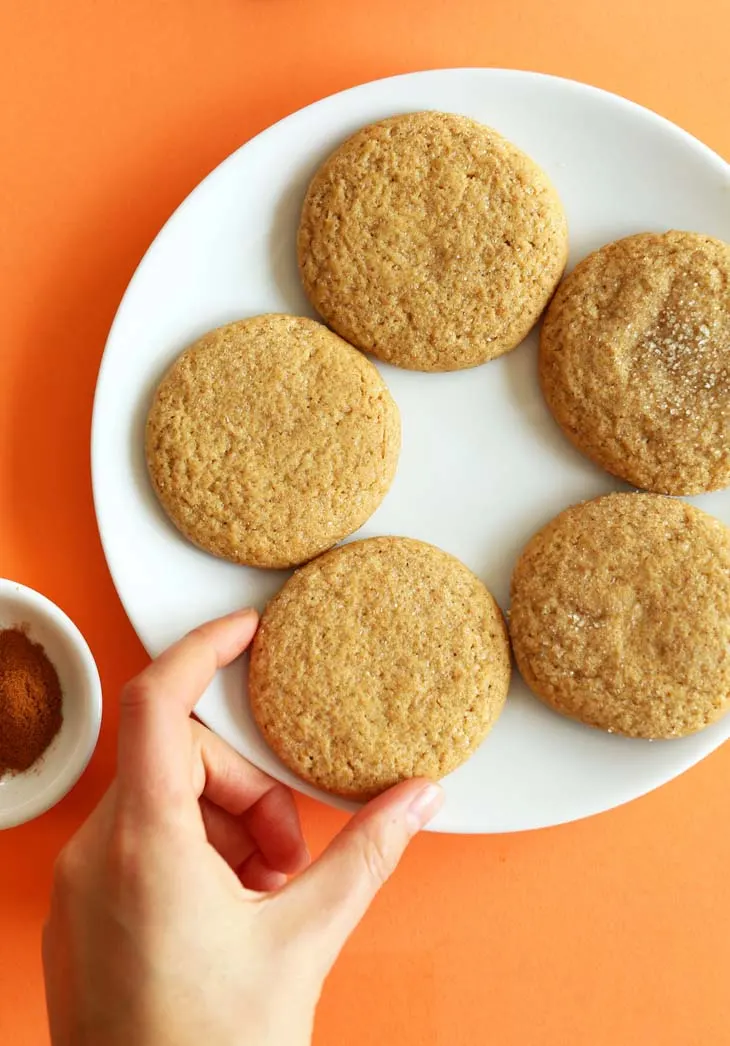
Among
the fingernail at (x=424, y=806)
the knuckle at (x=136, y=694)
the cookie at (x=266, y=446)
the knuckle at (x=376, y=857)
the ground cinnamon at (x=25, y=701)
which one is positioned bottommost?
the fingernail at (x=424, y=806)

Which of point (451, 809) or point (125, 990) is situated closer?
point (125, 990)

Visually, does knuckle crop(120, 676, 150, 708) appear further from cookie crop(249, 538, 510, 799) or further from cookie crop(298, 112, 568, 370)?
cookie crop(298, 112, 568, 370)

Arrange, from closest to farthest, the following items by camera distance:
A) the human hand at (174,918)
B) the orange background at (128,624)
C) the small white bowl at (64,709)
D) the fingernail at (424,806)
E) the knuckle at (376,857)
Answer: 1. the human hand at (174,918)
2. the knuckle at (376,857)
3. the fingernail at (424,806)
4. the small white bowl at (64,709)
5. the orange background at (128,624)

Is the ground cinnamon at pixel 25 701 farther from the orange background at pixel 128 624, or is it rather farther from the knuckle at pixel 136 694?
the knuckle at pixel 136 694

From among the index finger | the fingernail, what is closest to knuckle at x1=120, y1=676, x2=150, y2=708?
the index finger

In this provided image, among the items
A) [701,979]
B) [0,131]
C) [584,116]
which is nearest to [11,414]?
[0,131]

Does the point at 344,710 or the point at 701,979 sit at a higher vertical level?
the point at 344,710

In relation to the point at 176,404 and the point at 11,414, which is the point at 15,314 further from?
the point at 176,404

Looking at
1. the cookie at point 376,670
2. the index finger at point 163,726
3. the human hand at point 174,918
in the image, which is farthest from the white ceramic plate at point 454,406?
the human hand at point 174,918
